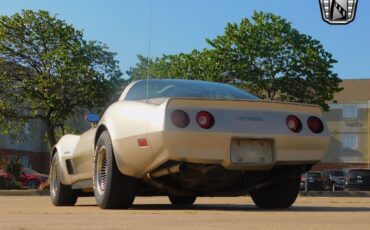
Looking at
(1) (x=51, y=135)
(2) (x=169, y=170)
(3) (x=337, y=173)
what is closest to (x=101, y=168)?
(2) (x=169, y=170)

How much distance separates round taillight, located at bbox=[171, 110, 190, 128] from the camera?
243 inches

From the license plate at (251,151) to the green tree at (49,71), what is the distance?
2477 cm

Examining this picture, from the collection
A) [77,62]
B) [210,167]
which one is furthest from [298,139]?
[77,62]

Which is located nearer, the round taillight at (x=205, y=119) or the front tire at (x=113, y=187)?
the round taillight at (x=205, y=119)

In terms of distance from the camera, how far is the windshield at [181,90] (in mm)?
7238

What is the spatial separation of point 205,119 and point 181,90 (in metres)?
1.10

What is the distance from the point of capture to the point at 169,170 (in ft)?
21.0

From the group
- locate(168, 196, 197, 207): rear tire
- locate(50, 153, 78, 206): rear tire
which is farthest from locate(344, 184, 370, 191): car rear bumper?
locate(50, 153, 78, 206): rear tire

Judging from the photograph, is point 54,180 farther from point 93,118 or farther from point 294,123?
point 294,123

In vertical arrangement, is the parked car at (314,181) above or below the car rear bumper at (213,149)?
below

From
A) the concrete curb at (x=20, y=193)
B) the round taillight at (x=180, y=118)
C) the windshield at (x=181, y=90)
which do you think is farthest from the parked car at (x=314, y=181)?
the round taillight at (x=180, y=118)

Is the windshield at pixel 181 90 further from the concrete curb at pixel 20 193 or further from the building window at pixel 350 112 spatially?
the building window at pixel 350 112

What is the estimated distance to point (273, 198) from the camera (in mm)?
7496

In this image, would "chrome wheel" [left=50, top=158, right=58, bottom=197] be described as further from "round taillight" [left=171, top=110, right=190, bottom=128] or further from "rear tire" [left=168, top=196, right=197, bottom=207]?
"round taillight" [left=171, top=110, right=190, bottom=128]
